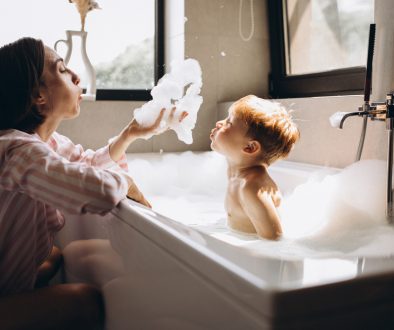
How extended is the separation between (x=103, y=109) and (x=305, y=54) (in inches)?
43.9

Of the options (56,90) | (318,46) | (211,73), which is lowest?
(56,90)

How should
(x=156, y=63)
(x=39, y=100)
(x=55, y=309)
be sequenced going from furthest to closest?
(x=156, y=63) → (x=39, y=100) → (x=55, y=309)

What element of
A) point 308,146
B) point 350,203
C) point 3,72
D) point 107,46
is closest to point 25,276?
point 3,72

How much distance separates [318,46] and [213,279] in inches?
A: 79.3

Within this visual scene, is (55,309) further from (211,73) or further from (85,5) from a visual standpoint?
(211,73)

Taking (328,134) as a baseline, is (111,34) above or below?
above

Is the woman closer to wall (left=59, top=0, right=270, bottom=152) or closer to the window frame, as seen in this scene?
wall (left=59, top=0, right=270, bottom=152)

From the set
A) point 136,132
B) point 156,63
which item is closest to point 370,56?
point 136,132

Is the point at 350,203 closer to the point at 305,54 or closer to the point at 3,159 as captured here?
the point at 3,159

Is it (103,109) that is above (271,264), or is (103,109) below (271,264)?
above

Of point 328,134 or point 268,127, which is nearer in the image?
point 268,127

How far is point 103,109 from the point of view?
2.41 m

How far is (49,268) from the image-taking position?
1358 millimetres

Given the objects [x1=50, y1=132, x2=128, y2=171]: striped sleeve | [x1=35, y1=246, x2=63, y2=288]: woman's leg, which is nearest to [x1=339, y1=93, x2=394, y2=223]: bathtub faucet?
[x1=50, y1=132, x2=128, y2=171]: striped sleeve
